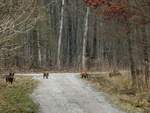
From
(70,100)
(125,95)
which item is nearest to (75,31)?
(125,95)

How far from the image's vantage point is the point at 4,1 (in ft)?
28.1

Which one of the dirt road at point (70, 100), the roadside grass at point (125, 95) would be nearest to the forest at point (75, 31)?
the roadside grass at point (125, 95)

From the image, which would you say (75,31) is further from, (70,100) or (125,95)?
(70,100)

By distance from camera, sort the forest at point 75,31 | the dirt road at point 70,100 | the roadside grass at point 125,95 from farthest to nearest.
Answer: the roadside grass at point 125,95
the dirt road at point 70,100
the forest at point 75,31

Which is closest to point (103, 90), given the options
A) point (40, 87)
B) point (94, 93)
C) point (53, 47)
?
point (94, 93)

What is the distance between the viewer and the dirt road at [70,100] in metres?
17.0

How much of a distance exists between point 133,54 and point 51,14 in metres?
45.7

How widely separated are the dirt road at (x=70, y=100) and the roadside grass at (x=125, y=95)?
531 mm

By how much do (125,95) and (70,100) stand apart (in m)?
3.21

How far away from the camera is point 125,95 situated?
21641 millimetres

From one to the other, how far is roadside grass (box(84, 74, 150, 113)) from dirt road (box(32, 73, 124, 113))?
53 centimetres

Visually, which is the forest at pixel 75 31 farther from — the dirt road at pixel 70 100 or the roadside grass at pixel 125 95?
the dirt road at pixel 70 100

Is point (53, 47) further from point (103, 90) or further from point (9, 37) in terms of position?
point (9, 37)

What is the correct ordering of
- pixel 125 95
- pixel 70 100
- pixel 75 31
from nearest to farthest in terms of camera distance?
pixel 70 100
pixel 125 95
pixel 75 31
